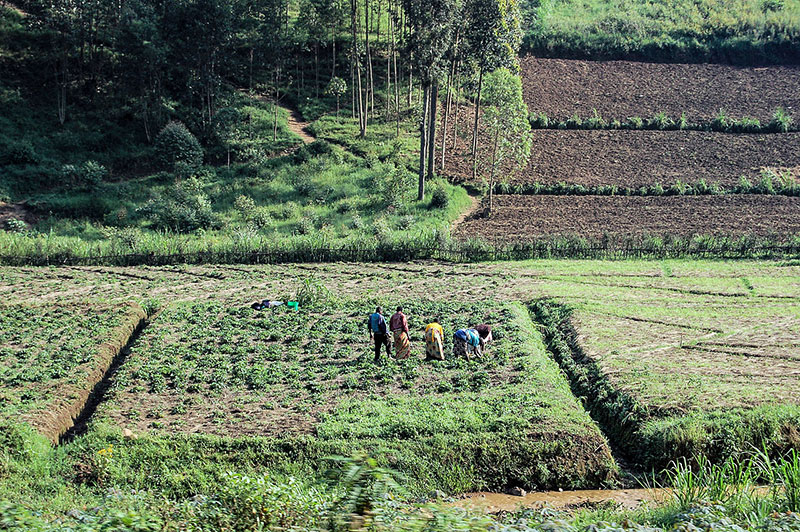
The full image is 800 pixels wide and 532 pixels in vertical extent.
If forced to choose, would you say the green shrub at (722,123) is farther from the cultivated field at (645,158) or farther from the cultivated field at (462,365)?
the cultivated field at (462,365)

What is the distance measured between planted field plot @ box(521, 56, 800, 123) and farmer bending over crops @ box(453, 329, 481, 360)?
129 ft

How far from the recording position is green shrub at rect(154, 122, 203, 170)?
157ft

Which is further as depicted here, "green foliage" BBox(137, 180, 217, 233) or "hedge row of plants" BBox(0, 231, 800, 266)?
"green foliage" BBox(137, 180, 217, 233)

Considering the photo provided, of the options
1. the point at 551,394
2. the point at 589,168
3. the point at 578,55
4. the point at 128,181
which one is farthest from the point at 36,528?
the point at 578,55

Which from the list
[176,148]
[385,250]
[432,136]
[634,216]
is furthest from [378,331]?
[176,148]

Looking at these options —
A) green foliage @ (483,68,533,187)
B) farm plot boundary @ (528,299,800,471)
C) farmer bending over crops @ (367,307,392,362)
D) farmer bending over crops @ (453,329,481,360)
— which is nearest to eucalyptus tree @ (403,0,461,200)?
green foliage @ (483,68,533,187)

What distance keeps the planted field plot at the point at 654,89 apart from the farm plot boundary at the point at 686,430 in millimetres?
41870

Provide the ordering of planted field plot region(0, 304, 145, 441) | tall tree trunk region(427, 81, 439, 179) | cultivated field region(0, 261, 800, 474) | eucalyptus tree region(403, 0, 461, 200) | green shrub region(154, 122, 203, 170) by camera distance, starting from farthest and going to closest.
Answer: green shrub region(154, 122, 203, 170), tall tree trunk region(427, 81, 439, 179), eucalyptus tree region(403, 0, 461, 200), planted field plot region(0, 304, 145, 441), cultivated field region(0, 261, 800, 474)

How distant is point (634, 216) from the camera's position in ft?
142

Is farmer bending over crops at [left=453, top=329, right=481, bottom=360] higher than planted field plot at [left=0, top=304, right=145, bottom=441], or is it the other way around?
farmer bending over crops at [left=453, top=329, right=481, bottom=360]

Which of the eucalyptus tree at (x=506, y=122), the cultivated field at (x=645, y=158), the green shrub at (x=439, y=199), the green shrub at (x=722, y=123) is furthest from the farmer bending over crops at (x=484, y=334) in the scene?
the green shrub at (x=722, y=123)

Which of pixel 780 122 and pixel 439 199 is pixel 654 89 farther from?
pixel 439 199

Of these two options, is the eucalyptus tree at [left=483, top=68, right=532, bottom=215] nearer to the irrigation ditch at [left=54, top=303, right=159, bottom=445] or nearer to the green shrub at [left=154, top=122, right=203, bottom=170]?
the green shrub at [left=154, top=122, right=203, bottom=170]

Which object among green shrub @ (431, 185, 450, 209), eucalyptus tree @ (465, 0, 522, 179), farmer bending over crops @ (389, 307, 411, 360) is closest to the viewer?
farmer bending over crops @ (389, 307, 411, 360)
